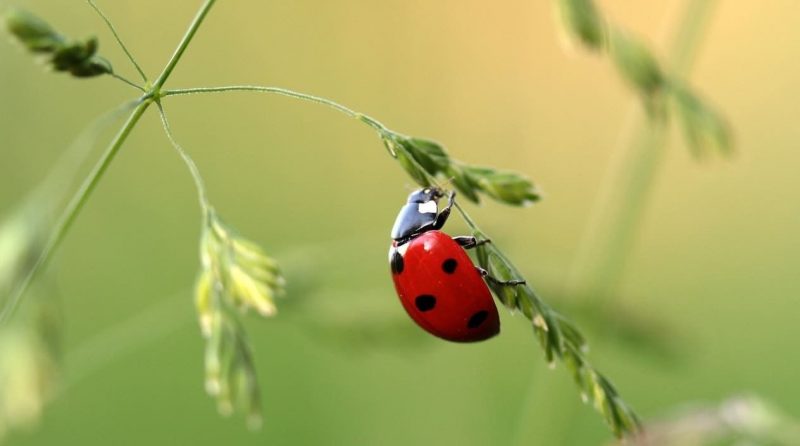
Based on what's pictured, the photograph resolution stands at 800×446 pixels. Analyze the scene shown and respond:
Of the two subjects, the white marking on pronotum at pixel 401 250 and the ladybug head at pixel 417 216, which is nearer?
the white marking on pronotum at pixel 401 250

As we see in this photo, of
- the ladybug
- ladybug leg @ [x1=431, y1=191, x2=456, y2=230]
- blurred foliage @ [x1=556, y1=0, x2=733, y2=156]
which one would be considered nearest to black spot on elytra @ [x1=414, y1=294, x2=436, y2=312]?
the ladybug

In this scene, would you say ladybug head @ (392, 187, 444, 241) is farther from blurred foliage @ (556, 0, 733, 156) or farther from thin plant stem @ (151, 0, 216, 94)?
thin plant stem @ (151, 0, 216, 94)

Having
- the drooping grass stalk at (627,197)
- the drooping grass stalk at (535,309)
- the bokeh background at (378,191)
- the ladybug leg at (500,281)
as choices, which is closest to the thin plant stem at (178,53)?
the drooping grass stalk at (535,309)

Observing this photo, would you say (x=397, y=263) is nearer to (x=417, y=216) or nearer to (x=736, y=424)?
(x=417, y=216)

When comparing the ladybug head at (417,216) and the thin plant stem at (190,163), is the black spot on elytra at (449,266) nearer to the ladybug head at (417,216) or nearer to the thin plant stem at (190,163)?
the ladybug head at (417,216)

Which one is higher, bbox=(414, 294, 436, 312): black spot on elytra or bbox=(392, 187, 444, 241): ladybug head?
bbox=(392, 187, 444, 241): ladybug head

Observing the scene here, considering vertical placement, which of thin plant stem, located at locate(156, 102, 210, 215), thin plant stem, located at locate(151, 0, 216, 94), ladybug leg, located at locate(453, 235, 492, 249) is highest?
ladybug leg, located at locate(453, 235, 492, 249)

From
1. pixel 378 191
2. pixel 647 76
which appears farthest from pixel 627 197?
pixel 378 191
